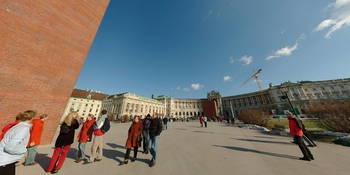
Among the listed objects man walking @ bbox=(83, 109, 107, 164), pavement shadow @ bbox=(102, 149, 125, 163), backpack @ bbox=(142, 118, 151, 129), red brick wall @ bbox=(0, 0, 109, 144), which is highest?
red brick wall @ bbox=(0, 0, 109, 144)

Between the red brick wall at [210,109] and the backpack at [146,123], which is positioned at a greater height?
the red brick wall at [210,109]

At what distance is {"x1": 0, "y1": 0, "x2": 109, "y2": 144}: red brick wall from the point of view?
594 centimetres

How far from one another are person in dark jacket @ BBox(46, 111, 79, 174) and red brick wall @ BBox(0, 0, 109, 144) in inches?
197

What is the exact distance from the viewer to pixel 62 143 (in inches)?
147

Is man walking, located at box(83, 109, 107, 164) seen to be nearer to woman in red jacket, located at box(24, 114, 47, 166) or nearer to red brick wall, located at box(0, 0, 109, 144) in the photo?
woman in red jacket, located at box(24, 114, 47, 166)

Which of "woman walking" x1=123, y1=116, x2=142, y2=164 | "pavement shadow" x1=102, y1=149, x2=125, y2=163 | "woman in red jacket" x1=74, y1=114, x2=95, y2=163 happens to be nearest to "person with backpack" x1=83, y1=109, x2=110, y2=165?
"woman in red jacket" x1=74, y1=114, x2=95, y2=163

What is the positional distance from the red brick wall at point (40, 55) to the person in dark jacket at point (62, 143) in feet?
16.4

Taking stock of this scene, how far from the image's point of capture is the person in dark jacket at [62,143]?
11.9 feet

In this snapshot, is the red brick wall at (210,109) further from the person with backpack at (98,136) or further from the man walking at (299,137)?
the person with backpack at (98,136)

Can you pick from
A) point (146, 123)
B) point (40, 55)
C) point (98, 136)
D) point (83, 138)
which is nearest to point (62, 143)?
point (83, 138)

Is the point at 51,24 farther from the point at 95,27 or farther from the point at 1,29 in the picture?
the point at 95,27

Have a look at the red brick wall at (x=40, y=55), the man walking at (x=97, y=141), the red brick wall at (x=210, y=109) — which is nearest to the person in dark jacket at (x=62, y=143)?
the man walking at (x=97, y=141)

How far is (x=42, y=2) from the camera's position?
Result: 754 cm

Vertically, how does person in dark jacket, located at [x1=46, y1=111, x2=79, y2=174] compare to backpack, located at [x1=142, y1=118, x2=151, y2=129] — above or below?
below
